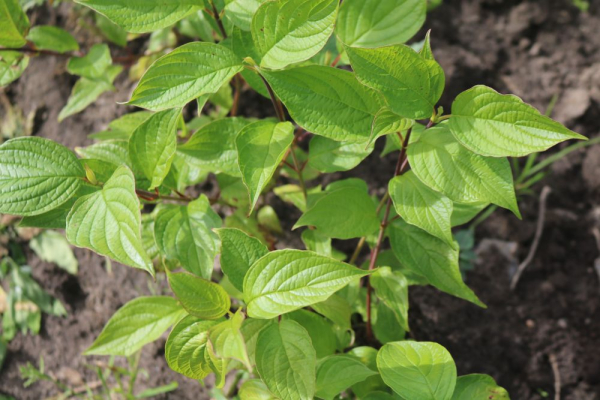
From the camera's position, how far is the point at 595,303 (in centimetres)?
203

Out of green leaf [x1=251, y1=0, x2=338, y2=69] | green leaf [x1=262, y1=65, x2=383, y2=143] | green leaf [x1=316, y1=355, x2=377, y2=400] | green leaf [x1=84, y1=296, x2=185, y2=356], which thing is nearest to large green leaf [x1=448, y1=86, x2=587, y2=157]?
green leaf [x1=262, y1=65, x2=383, y2=143]

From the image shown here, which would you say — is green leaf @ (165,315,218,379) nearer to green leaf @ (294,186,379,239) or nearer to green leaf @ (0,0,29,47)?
green leaf @ (294,186,379,239)

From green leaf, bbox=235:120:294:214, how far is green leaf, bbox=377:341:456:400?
1.59 feet

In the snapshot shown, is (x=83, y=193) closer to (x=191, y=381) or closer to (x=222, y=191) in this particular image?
(x=222, y=191)

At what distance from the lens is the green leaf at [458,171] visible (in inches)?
41.4

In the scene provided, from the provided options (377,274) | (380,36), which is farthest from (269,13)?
(377,274)

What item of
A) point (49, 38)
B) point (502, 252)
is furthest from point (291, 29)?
point (502, 252)

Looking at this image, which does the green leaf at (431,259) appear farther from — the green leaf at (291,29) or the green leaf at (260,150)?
the green leaf at (291,29)

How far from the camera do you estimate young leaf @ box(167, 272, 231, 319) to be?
116 cm

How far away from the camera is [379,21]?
58.5 inches

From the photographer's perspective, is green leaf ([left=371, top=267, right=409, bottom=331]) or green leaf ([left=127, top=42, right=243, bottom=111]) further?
green leaf ([left=371, top=267, right=409, bottom=331])

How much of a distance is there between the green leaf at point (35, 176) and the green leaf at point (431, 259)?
84cm

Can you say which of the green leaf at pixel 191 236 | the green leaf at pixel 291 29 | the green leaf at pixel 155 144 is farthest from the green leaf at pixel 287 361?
the green leaf at pixel 291 29

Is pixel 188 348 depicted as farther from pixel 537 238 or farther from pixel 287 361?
pixel 537 238
